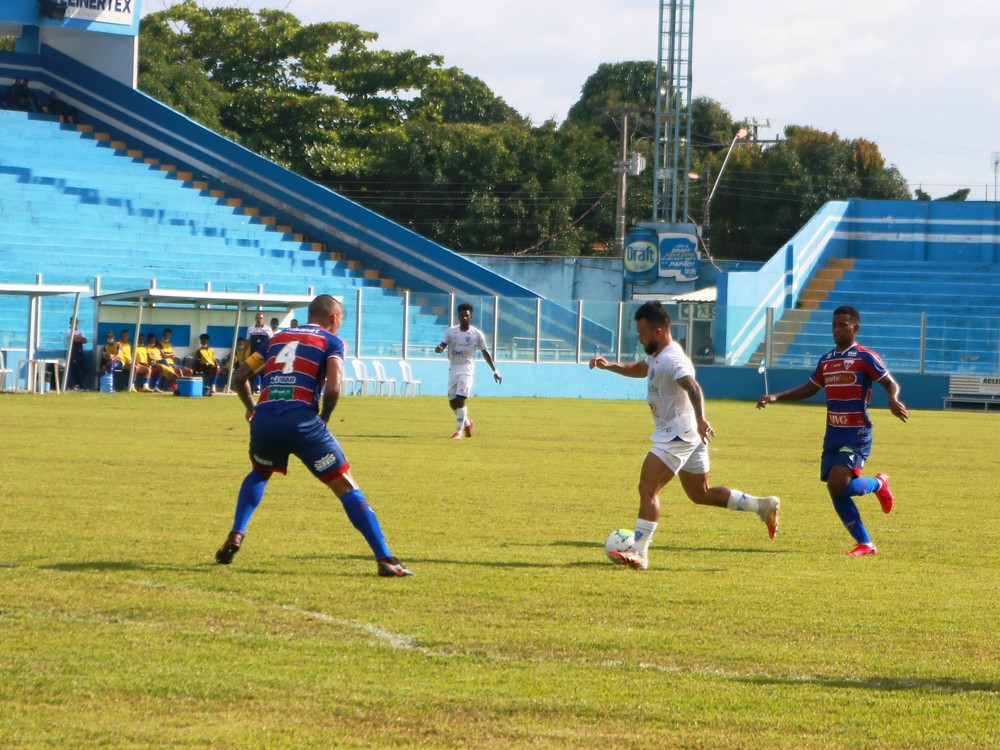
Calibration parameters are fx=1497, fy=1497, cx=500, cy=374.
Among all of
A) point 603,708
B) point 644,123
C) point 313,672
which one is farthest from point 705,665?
point 644,123

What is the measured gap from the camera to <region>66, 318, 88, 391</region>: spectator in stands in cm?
3439

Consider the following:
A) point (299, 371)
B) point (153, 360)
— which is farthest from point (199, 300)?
point (299, 371)

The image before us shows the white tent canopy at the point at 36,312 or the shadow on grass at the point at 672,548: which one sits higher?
the white tent canopy at the point at 36,312

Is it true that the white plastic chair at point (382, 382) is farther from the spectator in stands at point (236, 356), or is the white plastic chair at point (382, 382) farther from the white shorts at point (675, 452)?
the white shorts at point (675, 452)

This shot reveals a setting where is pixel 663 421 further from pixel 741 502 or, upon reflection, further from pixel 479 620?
pixel 479 620

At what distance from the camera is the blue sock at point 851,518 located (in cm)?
1128

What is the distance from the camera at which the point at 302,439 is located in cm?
908

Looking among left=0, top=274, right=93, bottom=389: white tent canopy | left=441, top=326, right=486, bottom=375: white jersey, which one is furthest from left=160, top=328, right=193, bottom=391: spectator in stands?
left=441, top=326, right=486, bottom=375: white jersey

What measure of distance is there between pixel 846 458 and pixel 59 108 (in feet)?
137

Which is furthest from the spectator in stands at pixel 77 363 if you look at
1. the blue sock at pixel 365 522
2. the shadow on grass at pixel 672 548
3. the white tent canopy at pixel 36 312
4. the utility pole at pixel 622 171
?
the utility pole at pixel 622 171

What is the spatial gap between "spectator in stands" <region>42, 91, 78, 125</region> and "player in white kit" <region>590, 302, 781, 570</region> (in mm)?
41138

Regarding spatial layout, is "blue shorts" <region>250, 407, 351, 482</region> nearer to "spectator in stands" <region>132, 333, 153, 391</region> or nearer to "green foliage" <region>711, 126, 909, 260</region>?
"spectator in stands" <region>132, 333, 153, 391</region>

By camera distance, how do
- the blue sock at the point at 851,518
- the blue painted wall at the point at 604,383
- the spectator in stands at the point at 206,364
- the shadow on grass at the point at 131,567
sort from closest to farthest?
the shadow on grass at the point at 131,567
the blue sock at the point at 851,518
the spectator in stands at the point at 206,364
the blue painted wall at the point at 604,383

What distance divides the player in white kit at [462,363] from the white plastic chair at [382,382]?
15.6 metres
